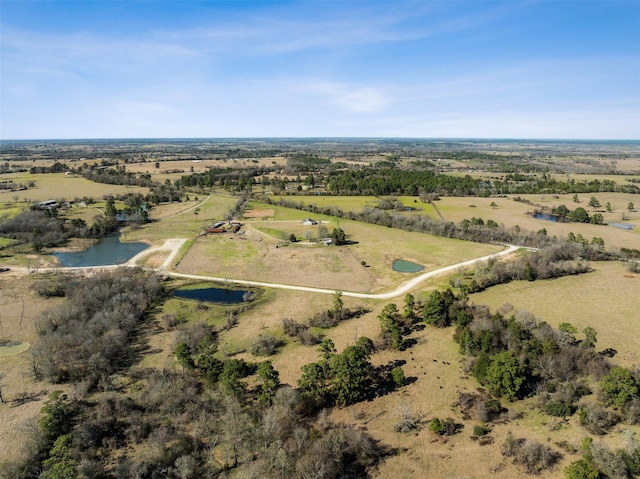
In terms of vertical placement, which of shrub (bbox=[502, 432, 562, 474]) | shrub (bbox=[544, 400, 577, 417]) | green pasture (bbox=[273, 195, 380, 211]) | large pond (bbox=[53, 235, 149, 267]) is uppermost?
green pasture (bbox=[273, 195, 380, 211])

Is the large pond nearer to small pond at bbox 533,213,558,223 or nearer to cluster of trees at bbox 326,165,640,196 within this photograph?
cluster of trees at bbox 326,165,640,196

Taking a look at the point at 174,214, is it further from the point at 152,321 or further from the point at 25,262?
the point at 152,321

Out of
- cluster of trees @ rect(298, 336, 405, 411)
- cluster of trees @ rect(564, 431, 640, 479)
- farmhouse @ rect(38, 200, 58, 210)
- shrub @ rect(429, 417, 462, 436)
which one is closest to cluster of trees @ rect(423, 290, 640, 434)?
cluster of trees @ rect(564, 431, 640, 479)

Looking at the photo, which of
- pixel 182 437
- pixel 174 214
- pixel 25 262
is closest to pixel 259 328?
pixel 182 437

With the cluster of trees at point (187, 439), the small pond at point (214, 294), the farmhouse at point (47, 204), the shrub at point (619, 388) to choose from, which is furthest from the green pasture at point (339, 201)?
the cluster of trees at point (187, 439)

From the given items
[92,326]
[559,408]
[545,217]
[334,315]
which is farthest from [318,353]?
[545,217]
